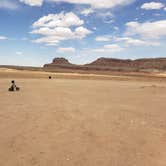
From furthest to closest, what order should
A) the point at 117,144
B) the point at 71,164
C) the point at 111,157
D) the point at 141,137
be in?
the point at 141,137 < the point at 117,144 < the point at 111,157 < the point at 71,164

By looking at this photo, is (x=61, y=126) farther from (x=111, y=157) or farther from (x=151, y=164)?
(x=151, y=164)

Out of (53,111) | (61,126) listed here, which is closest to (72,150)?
(61,126)

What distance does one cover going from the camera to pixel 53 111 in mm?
Answer: 13188

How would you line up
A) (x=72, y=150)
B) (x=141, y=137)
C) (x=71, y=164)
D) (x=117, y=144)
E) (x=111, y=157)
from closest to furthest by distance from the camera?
(x=71, y=164) → (x=111, y=157) → (x=72, y=150) → (x=117, y=144) → (x=141, y=137)

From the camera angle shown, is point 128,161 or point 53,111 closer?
point 128,161

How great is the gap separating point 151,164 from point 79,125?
4.11 metres

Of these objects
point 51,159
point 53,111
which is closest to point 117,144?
point 51,159

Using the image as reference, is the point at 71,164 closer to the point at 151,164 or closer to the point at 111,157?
the point at 111,157

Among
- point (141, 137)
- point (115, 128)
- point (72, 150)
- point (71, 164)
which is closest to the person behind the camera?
point (71, 164)

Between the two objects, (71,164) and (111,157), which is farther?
(111,157)

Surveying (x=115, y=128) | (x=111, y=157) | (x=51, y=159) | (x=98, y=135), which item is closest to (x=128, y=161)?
(x=111, y=157)

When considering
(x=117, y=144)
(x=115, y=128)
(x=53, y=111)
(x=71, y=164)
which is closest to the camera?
(x=71, y=164)

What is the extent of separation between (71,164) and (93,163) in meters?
0.50

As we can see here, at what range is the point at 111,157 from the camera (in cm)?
686
